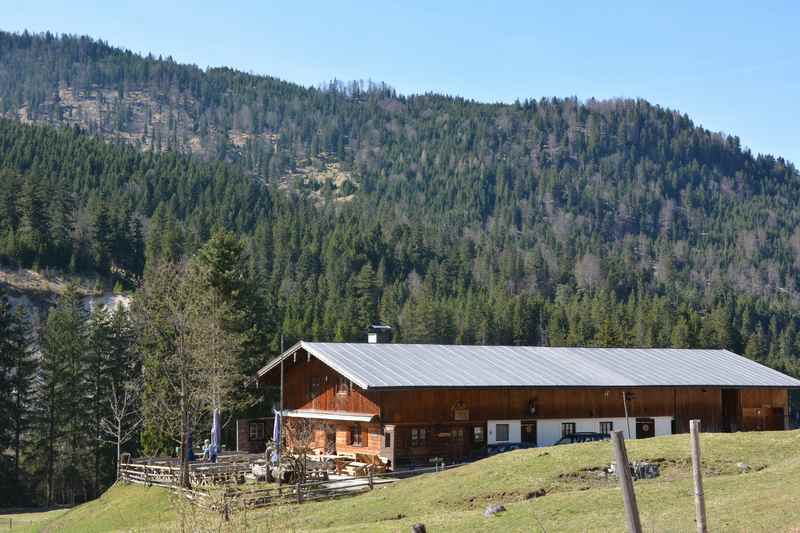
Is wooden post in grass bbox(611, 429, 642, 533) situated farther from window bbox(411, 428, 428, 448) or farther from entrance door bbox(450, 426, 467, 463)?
entrance door bbox(450, 426, 467, 463)

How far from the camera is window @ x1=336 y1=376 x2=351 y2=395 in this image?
45.3m

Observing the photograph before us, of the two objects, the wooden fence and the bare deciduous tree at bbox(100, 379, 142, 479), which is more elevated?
the bare deciduous tree at bbox(100, 379, 142, 479)

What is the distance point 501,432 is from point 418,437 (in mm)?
5014

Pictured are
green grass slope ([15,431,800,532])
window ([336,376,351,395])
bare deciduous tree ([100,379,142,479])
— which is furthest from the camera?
bare deciduous tree ([100,379,142,479])

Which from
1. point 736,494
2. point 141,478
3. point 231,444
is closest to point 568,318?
point 231,444

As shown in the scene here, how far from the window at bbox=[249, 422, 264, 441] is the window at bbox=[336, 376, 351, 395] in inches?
405

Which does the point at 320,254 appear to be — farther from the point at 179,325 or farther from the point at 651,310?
the point at 179,325

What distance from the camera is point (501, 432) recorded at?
151ft

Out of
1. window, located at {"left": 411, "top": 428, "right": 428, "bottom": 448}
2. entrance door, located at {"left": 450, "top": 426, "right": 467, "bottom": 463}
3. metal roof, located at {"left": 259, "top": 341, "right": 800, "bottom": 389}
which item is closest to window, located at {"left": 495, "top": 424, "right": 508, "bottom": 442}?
entrance door, located at {"left": 450, "top": 426, "right": 467, "bottom": 463}

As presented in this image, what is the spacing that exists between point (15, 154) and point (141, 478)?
150696 millimetres

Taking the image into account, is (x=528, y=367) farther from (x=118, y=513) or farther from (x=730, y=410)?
(x=118, y=513)

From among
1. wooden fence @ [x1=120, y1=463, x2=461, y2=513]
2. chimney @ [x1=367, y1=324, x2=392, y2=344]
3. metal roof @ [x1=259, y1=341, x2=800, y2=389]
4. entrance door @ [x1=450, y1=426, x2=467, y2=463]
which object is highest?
A: chimney @ [x1=367, y1=324, x2=392, y2=344]

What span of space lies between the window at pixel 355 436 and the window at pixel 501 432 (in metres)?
7.04

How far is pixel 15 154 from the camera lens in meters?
176
